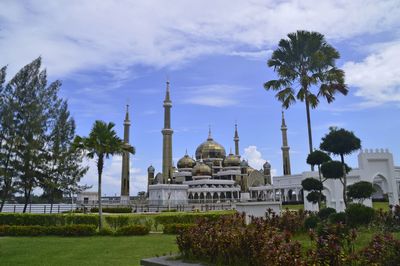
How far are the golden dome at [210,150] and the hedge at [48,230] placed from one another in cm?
5935

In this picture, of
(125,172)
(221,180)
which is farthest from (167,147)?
(221,180)

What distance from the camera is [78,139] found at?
922 inches

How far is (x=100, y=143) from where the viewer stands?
76.0ft

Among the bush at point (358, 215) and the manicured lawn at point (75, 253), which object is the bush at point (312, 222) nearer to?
the bush at point (358, 215)

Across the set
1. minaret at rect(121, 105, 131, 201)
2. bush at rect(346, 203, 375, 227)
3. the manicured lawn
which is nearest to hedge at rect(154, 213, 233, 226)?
the manicured lawn

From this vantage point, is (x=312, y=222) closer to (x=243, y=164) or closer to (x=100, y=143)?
A: (x=100, y=143)

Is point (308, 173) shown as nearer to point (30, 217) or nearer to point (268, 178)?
point (30, 217)

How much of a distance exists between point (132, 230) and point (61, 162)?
1828 cm

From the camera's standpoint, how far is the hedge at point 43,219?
22891 mm

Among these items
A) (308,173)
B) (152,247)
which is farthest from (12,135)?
(308,173)

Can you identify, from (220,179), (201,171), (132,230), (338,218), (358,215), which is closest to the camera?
(358,215)

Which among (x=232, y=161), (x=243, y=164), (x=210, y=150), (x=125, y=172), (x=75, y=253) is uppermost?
(x=210, y=150)

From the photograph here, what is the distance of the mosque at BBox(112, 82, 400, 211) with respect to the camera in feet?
129

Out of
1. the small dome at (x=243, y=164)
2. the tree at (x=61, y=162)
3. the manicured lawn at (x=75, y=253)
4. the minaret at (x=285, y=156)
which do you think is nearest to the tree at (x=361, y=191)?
the manicured lawn at (x=75, y=253)
